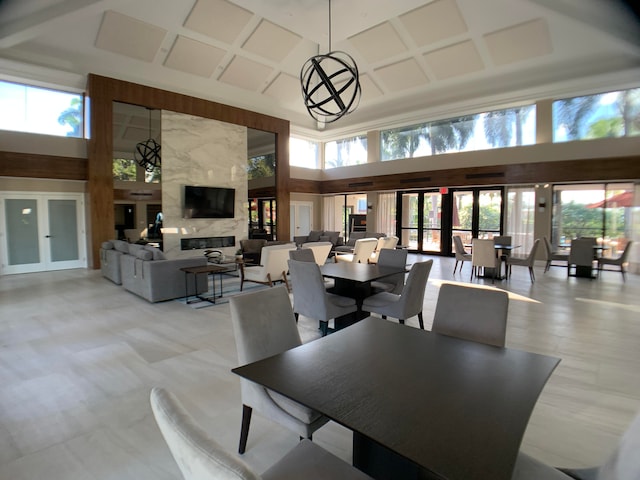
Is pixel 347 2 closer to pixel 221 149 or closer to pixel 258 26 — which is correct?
pixel 258 26

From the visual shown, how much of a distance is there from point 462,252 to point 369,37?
649 centimetres

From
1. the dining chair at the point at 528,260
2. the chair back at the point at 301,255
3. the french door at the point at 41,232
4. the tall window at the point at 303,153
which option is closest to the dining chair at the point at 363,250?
the chair back at the point at 301,255

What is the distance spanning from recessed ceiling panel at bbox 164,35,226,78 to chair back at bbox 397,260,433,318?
8798 millimetres

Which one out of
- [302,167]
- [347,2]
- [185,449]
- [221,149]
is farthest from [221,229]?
[185,449]

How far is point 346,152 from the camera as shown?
15.0m

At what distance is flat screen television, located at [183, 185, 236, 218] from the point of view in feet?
33.7

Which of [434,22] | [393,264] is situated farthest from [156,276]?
[434,22]

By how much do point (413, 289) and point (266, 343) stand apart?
217 centimetres

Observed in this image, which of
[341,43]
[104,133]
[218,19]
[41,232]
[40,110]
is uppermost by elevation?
[341,43]

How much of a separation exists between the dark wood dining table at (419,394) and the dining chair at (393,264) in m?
2.66

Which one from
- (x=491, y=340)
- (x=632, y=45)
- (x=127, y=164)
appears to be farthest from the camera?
(x=127, y=164)

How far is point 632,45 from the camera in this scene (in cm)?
770

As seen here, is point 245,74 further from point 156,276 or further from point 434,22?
point 156,276

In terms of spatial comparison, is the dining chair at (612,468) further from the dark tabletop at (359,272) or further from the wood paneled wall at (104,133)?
the wood paneled wall at (104,133)
